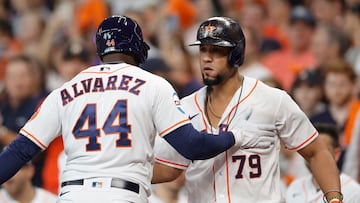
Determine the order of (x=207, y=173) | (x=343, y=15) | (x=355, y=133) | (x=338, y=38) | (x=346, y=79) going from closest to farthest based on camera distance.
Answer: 1. (x=207, y=173)
2. (x=355, y=133)
3. (x=346, y=79)
4. (x=338, y=38)
5. (x=343, y=15)

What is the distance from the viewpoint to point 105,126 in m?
6.26

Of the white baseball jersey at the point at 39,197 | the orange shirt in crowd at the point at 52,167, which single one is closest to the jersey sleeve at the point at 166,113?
the white baseball jersey at the point at 39,197

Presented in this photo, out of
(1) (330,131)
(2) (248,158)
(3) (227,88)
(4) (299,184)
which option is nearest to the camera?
(2) (248,158)

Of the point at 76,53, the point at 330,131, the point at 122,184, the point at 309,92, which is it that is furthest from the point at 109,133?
the point at 309,92

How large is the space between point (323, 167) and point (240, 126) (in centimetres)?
59

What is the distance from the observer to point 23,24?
14.3 meters

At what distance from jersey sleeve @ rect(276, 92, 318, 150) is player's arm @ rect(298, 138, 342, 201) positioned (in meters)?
0.06

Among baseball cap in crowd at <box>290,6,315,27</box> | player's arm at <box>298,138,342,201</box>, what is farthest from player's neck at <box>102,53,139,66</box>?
baseball cap in crowd at <box>290,6,315,27</box>

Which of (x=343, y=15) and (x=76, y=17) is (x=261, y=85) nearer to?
(x=343, y=15)

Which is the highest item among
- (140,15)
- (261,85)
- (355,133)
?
(140,15)

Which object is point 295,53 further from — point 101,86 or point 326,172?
point 101,86

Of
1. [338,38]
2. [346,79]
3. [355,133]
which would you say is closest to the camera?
[355,133]

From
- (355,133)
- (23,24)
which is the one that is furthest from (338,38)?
(23,24)

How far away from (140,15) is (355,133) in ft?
15.5
